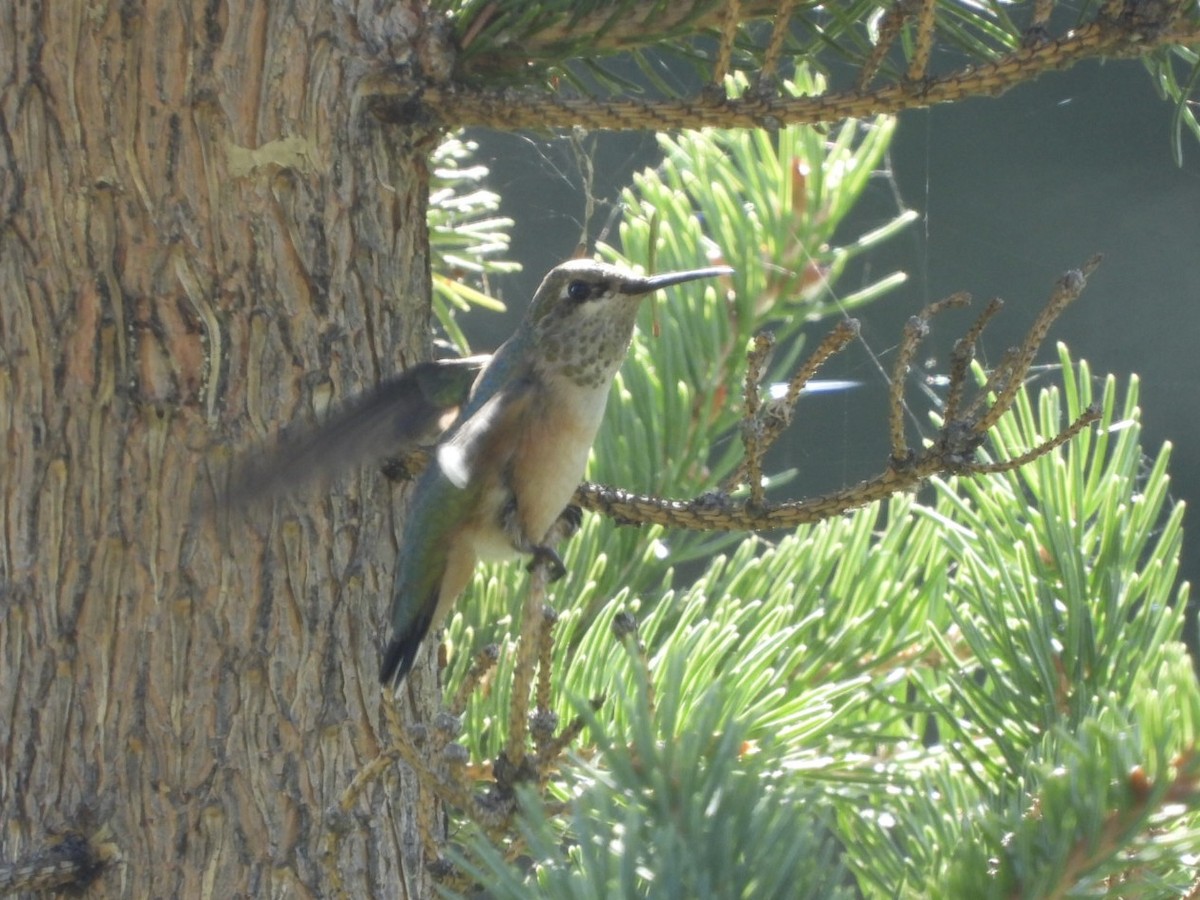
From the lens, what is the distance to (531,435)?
1.03 meters

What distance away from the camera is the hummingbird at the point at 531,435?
100 centimetres

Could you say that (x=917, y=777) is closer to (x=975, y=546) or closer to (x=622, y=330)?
(x=975, y=546)

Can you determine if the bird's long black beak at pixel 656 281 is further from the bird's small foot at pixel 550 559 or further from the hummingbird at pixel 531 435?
the bird's small foot at pixel 550 559

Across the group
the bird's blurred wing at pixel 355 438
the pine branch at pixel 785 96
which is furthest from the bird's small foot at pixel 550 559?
the pine branch at pixel 785 96

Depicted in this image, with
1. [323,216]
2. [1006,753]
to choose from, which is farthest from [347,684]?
[1006,753]

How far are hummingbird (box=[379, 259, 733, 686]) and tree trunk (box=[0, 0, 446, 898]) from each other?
143 millimetres

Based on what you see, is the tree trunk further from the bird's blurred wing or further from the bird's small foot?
the bird's small foot

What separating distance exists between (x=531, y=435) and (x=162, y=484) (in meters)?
0.30

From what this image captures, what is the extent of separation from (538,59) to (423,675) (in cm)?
45

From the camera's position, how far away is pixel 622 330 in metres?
1.06

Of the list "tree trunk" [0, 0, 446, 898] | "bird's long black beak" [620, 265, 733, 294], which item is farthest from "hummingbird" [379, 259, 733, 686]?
"tree trunk" [0, 0, 446, 898]

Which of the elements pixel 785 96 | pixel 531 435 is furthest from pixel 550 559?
pixel 785 96

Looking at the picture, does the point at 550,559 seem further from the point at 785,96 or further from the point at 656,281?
the point at 785,96

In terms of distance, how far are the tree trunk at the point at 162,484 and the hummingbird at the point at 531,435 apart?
5.6 inches
